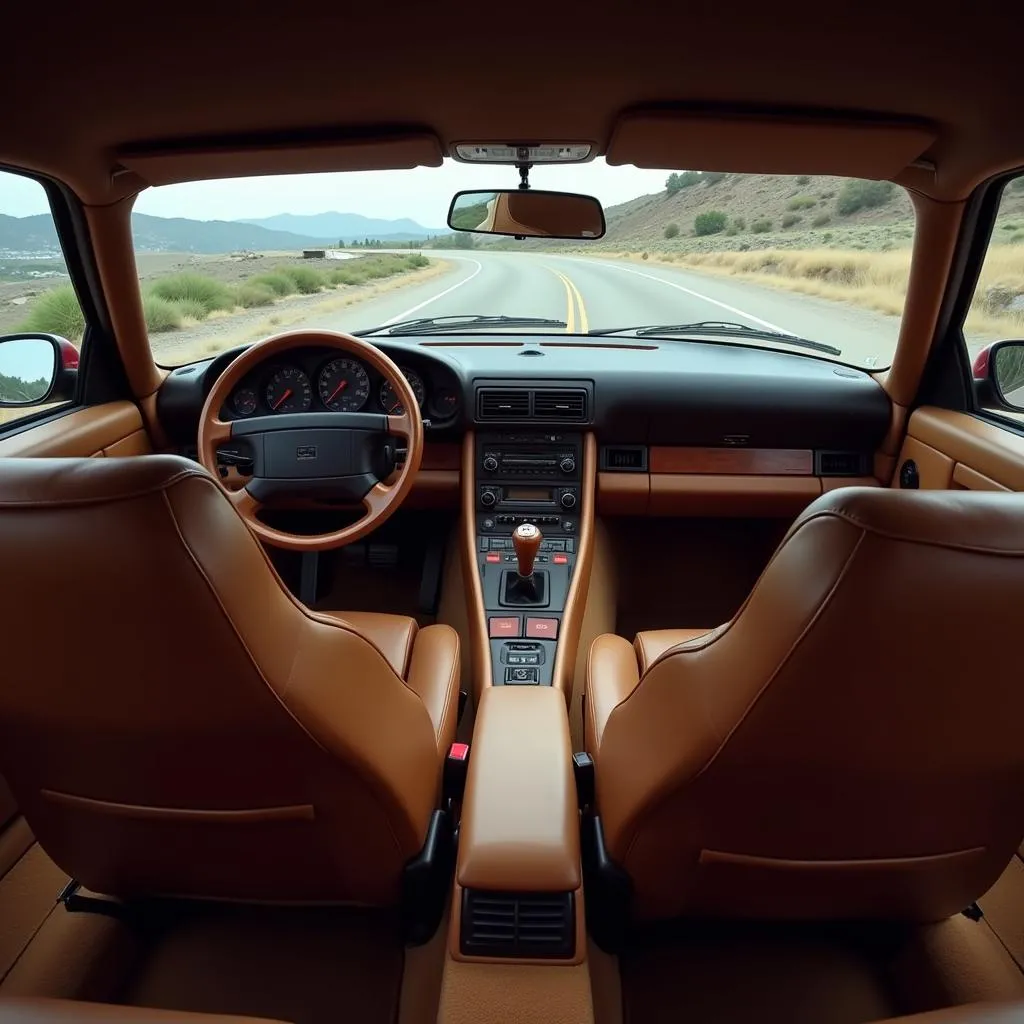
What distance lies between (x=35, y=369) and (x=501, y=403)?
1.92 metres

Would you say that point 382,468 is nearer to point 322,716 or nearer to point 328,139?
point 328,139

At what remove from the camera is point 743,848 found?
4.55 feet

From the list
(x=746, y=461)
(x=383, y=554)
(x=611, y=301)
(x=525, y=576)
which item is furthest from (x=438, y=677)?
(x=611, y=301)

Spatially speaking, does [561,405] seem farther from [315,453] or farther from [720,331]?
[315,453]

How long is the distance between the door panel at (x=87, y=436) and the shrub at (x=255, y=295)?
3.02ft

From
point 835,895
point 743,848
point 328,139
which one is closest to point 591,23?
point 328,139

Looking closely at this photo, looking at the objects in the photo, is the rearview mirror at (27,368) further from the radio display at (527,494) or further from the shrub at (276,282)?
the radio display at (527,494)

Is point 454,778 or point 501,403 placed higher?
point 501,403

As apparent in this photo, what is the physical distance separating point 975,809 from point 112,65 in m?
2.54

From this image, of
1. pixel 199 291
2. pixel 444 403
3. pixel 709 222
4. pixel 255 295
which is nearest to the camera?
pixel 709 222

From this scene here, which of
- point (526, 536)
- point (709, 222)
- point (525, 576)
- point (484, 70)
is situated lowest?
point (525, 576)

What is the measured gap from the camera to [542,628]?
3.05 m

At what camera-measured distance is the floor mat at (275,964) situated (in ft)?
5.56

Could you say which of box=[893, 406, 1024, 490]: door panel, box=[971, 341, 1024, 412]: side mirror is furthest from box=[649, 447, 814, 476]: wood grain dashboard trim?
box=[971, 341, 1024, 412]: side mirror
